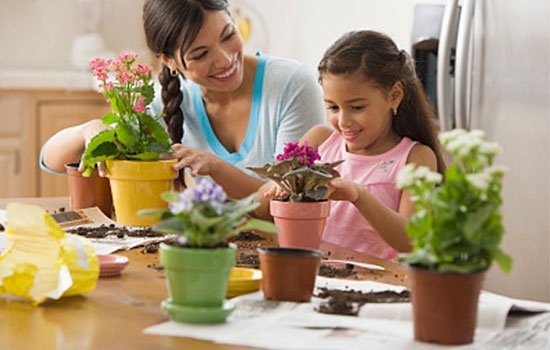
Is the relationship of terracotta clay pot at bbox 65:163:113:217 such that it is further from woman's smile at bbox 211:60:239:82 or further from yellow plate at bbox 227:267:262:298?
yellow plate at bbox 227:267:262:298

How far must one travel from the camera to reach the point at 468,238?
3.39ft

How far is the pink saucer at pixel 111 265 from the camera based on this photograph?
148 cm

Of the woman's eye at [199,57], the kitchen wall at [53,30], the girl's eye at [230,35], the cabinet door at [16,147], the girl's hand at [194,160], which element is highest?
the kitchen wall at [53,30]

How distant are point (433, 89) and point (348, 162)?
3.77ft

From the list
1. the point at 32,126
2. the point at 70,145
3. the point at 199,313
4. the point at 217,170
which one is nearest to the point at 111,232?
the point at 217,170

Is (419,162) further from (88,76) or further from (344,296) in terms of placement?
(88,76)

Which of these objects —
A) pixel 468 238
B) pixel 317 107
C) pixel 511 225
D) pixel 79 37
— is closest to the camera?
pixel 468 238

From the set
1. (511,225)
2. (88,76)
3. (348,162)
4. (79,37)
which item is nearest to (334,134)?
(348,162)

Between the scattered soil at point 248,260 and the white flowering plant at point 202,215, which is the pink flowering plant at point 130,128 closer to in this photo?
the scattered soil at point 248,260

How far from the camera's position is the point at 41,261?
131cm

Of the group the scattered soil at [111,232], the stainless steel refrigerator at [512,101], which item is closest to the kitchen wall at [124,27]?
the stainless steel refrigerator at [512,101]

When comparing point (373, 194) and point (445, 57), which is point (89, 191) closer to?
point (373, 194)

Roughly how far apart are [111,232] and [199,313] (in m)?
0.74

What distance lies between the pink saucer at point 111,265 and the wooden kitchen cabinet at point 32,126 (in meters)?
3.32
